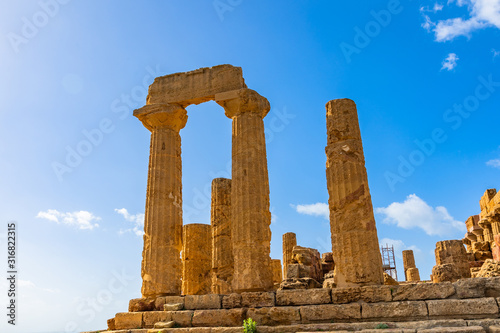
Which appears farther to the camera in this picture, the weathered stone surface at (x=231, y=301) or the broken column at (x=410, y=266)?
the broken column at (x=410, y=266)

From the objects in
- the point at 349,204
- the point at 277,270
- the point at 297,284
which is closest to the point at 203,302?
the point at 297,284

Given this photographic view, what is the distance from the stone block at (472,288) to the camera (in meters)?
9.55

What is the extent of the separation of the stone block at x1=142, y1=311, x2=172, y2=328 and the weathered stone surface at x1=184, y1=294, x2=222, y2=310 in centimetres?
58

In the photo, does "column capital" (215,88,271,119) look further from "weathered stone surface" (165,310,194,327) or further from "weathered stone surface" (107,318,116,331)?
"weathered stone surface" (107,318,116,331)

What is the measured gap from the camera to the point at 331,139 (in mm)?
12445

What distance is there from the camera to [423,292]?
988 cm

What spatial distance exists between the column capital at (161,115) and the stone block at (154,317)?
639 cm

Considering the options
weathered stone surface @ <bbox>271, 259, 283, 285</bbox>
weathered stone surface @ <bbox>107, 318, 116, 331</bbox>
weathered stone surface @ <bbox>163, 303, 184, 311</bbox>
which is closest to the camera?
weathered stone surface @ <bbox>163, 303, 184, 311</bbox>

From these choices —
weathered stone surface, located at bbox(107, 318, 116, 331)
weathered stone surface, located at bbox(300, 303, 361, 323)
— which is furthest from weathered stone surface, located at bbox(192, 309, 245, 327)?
weathered stone surface, located at bbox(107, 318, 116, 331)

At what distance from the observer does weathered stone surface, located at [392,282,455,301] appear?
9.76 metres

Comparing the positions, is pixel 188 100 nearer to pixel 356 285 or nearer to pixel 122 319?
pixel 122 319

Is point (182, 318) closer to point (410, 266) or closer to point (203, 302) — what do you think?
point (203, 302)

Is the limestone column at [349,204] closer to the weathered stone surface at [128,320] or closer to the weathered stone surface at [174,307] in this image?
the weathered stone surface at [174,307]

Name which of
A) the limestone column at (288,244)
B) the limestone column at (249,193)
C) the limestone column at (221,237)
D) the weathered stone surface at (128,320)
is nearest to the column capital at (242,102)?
the limestone column at (249,193)
